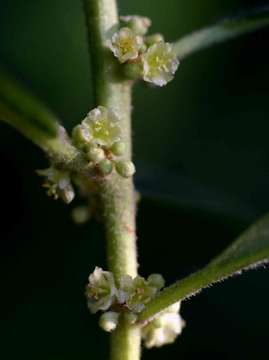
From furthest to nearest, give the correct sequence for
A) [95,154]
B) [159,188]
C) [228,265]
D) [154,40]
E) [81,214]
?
1. [159,188]
2. [81,214]
3. [154,40]
4. [95,154]
5. [228,265]

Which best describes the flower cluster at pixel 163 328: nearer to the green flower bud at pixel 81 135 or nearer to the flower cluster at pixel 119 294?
the flower cluster at pixel 119 294

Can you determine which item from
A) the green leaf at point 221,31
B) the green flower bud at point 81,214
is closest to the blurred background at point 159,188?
the green flower bud at point 81,214

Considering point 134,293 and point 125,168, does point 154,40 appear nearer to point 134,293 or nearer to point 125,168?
point 125,168

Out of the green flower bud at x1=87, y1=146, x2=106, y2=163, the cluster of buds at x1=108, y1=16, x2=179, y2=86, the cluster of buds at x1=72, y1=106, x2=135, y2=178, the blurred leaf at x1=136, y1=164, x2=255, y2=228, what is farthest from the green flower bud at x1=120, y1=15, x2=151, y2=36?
the blurred leaf at x1=136, y1=164, x2=255, y2=228

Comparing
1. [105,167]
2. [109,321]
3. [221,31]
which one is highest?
[221,31]

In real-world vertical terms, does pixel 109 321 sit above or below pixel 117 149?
below

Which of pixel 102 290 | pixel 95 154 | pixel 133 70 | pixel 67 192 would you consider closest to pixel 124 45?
pixel 133 70

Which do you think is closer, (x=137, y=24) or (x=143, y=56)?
(x=143, y=56)
